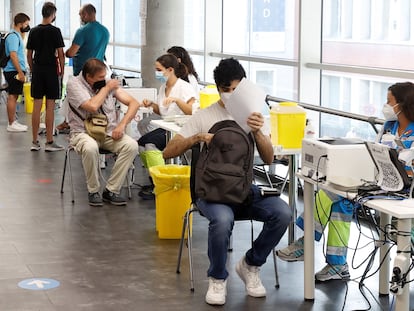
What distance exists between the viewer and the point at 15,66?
431 inches

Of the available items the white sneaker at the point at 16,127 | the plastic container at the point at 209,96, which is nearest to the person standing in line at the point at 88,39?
the white sneaker at the point at 16,127

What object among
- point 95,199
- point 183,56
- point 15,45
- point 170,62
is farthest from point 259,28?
point 95,199

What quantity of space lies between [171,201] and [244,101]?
1.40 meters

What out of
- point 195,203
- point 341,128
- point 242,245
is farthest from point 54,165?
point 195,203

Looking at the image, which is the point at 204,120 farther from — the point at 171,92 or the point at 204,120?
the point at 171,92

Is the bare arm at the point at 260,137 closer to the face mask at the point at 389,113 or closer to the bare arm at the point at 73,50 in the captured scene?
the face mask at the point at 389,113

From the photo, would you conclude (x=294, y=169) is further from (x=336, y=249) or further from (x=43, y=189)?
(x=43, y=189)

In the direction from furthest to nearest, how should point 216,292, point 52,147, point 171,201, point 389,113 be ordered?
point 52,147 < point 171,201 < point 389,113 < point 216,292

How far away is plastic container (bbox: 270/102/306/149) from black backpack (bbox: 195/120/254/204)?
76 centimetres

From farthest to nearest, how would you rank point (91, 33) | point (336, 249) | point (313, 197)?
1. point (91, 33)
2. point (336, 249)
3. point (313, 197)

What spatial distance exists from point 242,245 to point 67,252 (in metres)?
1.13

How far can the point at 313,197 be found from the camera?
4516 millimetres

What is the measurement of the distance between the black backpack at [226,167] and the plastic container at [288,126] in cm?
76

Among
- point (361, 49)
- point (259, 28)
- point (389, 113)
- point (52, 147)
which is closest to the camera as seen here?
point (389, 113)
